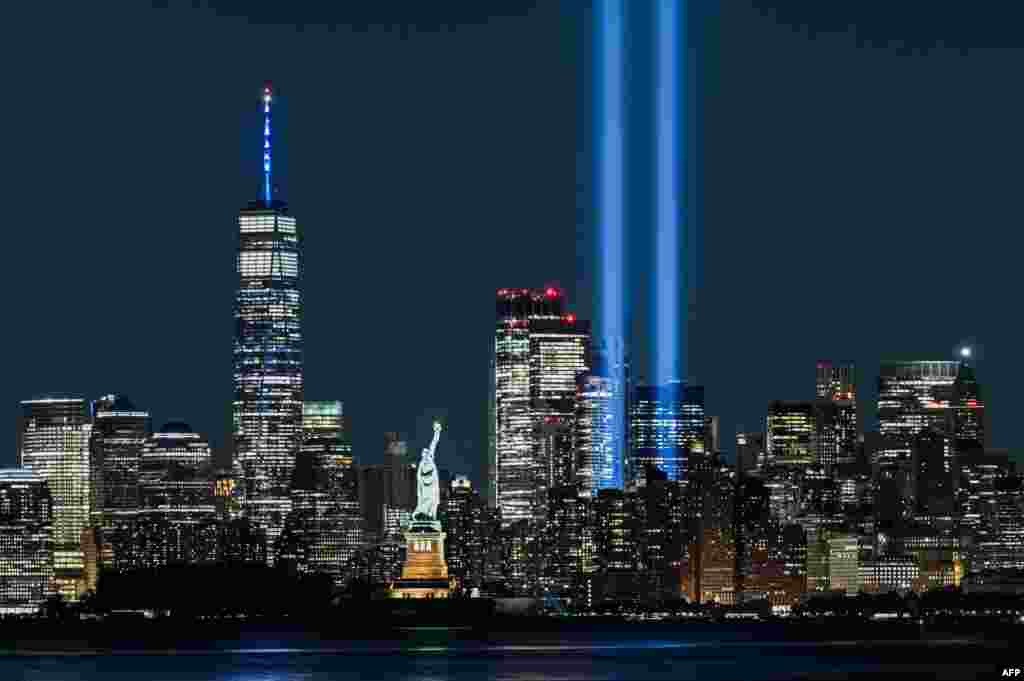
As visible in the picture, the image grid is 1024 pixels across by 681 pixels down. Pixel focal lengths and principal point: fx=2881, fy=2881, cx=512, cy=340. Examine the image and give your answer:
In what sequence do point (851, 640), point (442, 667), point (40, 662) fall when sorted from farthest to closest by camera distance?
point (851, 640) < point (40, 662) < point (442, 667)

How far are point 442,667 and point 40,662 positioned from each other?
24751 millimetres

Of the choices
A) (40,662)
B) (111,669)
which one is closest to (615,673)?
(111,669)

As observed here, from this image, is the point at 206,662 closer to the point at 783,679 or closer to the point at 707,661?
the point at 707,661

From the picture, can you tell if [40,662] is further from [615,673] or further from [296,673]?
[615,673]

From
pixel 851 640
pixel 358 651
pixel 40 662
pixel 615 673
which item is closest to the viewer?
pixel 615 673

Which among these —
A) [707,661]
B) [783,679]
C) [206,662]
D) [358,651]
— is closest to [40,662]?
[206,662]

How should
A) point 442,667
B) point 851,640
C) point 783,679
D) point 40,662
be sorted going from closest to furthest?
1. point 783,679
2. point 442,667
3. point 40,662
4. point 851,640

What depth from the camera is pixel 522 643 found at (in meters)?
183

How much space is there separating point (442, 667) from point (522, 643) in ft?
138

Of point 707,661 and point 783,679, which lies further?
point 707,661

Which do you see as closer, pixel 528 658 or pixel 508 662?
pixel 508 662

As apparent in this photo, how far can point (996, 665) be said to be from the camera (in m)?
126

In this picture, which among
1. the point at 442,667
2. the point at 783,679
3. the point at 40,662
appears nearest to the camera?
the point at 783,679

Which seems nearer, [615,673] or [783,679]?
[783,679]
